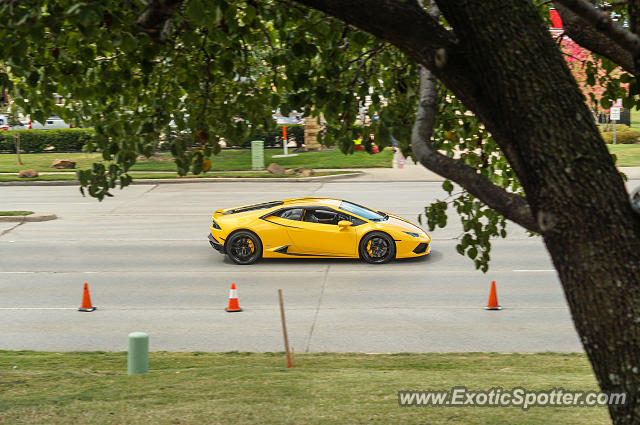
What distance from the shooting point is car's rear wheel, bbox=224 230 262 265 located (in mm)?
16781

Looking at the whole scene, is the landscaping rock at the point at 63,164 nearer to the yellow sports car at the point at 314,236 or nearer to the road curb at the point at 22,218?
the road curb at the point at 22,218

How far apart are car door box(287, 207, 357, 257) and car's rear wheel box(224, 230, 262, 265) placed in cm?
70

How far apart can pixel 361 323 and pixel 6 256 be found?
938cm

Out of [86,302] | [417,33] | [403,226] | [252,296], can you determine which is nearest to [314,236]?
[403,226]

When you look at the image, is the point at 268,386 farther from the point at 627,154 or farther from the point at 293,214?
the point at 627,154

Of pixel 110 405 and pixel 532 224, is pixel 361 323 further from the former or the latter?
pixel 532 224

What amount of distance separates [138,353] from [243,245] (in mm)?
7567

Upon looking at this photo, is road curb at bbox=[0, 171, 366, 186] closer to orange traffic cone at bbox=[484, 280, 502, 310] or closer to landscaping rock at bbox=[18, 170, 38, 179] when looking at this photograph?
landscaping rock at bbox=[18, 170, 38, 179]

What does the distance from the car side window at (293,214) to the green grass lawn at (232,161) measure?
16.3 meters

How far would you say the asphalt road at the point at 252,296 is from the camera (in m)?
11.7

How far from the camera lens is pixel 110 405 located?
24.2 ft

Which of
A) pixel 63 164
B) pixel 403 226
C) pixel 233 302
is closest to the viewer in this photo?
pixel 233 302

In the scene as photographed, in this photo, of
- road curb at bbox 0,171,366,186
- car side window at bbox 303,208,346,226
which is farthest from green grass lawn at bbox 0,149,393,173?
car side window at bbox 303,208,346,226

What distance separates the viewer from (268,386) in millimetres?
8117
